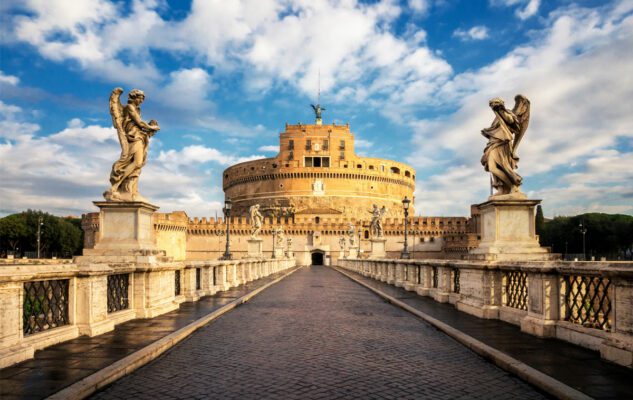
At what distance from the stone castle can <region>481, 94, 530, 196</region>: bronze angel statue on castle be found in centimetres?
6853

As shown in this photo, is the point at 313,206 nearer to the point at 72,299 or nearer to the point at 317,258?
the point at 317,258

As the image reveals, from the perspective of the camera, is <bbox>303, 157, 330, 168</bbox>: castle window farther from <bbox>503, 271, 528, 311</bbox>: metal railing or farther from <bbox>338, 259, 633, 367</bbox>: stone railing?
<bbox>503, 271, 528, 311</bbox>: metal railing

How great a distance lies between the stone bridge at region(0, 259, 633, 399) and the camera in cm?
516

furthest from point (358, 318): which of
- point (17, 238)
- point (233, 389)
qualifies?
point (17, 238)

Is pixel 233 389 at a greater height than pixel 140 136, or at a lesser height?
lesser

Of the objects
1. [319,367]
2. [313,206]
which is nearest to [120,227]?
[319,367]

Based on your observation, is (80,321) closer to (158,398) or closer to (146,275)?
(146,275)

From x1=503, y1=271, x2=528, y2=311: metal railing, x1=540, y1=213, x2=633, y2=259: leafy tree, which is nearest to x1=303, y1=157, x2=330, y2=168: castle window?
x1=540, y1=213, x2=633, y2=259: leafy tree

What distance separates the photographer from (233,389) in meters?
5.13

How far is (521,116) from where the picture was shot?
10.3 metres

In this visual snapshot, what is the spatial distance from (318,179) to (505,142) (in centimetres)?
9455

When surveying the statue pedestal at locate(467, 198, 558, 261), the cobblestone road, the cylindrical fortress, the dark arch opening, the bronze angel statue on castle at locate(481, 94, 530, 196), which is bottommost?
the dark arch opening

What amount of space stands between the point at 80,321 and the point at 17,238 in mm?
76904

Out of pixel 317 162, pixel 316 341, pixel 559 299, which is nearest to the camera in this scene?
pixel 559 299
